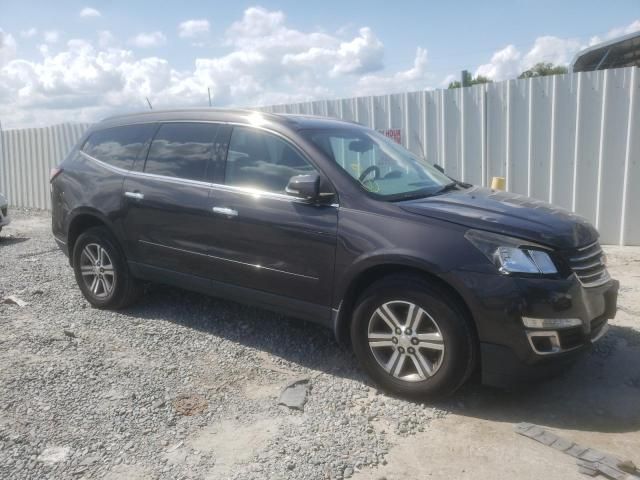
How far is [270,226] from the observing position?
408 centimetres

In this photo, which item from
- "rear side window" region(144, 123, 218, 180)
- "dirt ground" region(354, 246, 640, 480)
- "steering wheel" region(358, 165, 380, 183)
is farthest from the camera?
"rear side window" region(144, 123, 218, 180)

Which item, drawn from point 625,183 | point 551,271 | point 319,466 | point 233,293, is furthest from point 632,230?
point 319,466

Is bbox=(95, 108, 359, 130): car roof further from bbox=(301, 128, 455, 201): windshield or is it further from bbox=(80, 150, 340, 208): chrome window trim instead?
bbox=(80, 150, 340, 208): chrome window trim

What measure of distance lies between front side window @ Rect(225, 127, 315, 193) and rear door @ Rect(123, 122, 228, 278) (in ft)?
0.53

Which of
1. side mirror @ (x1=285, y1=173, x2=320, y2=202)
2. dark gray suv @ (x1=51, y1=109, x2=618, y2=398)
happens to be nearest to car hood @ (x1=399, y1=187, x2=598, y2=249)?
dark gray suv @ (x1=51, y1=109, x2=618, y2=398)

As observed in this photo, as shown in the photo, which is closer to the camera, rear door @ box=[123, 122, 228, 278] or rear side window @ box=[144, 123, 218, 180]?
rear door @ box=[123, 122, 228, 278]

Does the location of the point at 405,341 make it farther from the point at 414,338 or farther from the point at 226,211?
the point at 226,211

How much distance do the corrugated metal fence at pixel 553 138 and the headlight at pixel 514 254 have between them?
15.8ft

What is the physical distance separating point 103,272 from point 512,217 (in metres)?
3.73

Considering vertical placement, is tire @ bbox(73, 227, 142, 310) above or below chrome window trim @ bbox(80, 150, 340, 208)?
below

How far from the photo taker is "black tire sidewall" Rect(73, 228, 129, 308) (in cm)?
522

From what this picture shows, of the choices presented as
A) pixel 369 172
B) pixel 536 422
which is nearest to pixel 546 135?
pixel 369 172

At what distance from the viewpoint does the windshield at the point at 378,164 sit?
4043 millimetres

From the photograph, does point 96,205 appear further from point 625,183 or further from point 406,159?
point 625,183
